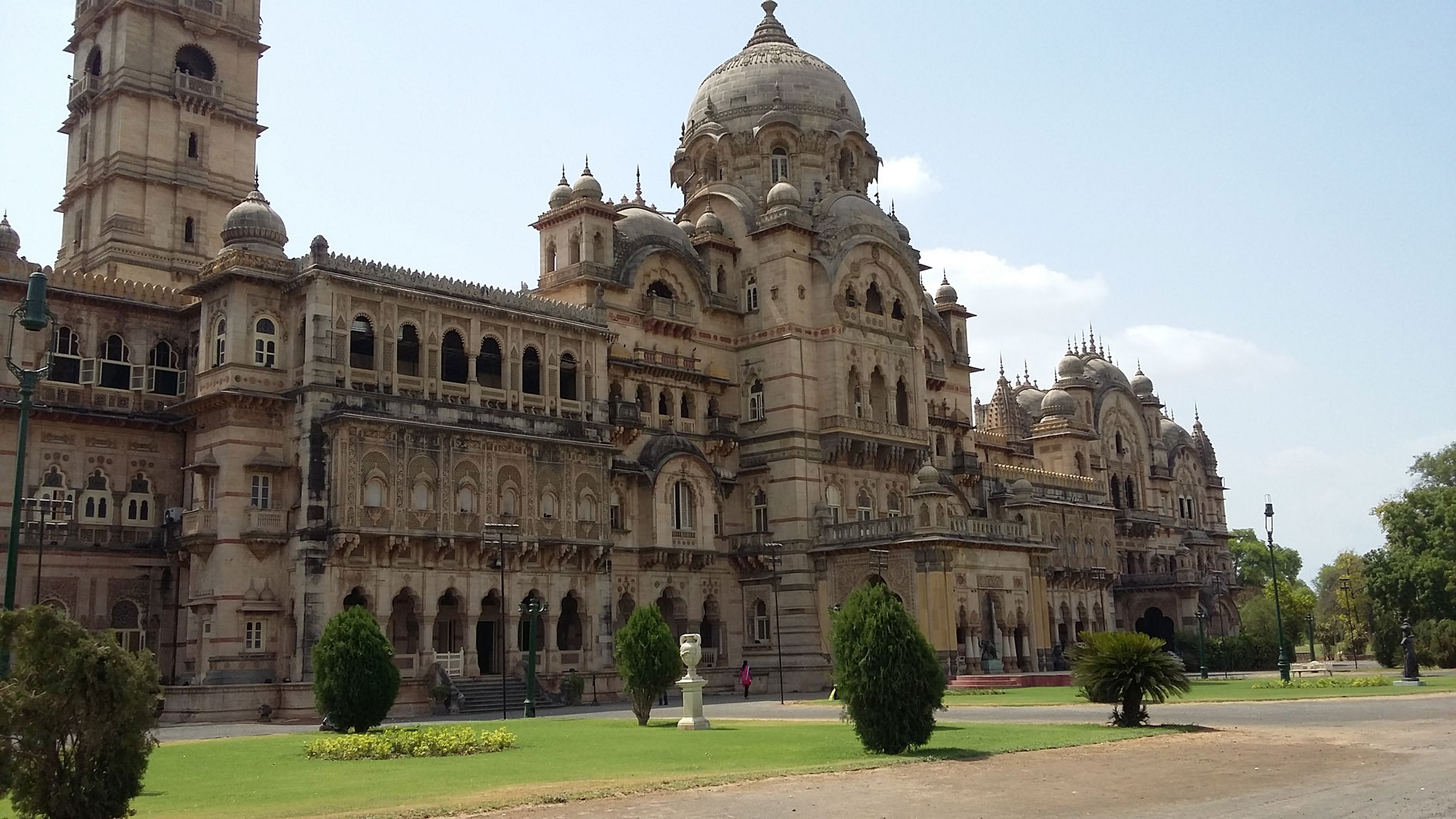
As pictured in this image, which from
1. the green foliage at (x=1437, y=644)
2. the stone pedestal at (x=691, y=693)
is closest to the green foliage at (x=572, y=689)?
the stone pedestal at (x=691, y=693)

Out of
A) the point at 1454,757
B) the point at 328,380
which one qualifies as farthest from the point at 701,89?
the point at 1454,757

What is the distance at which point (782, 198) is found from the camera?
5144 centimetres

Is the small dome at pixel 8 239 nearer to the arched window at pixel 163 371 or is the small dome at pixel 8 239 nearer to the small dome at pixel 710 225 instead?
the arched window at pixel 163 371

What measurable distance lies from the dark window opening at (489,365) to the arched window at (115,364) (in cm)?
1027

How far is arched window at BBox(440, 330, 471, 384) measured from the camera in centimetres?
4147

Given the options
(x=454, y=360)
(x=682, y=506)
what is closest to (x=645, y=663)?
(x=454, y=360)

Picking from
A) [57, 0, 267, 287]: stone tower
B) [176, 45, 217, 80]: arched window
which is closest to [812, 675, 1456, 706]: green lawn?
[57, 0, 267, 287]: stone tower

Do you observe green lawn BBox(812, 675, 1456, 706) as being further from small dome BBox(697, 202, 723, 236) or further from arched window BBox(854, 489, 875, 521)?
small dome BBox(697, 202, 723, 236)

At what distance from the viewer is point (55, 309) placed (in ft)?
124

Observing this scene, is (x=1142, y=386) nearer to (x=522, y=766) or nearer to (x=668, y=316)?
(x=668, y=316)

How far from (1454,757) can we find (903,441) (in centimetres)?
3368

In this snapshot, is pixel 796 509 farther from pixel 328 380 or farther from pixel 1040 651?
pixel 328 380

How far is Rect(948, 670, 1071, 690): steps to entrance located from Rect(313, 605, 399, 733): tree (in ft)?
71.2

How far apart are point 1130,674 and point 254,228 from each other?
2790 centimetres
